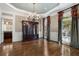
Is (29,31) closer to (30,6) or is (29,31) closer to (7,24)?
(7,24)

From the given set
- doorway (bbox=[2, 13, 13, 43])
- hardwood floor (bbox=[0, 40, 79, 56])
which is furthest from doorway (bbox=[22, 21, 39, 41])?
hardwood floor (bbox=[0, 40, 79, 56])

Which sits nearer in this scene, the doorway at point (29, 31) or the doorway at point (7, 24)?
the doorway at point (7, 24)

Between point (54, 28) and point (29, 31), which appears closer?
point (29, 31)

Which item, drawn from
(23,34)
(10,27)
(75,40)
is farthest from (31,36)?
(75,40)

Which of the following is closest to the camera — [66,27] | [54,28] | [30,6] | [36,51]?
[36,51]

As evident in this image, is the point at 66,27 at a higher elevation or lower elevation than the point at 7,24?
lower

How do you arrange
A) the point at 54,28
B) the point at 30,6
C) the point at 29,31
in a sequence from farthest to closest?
1. the point at 54,28
2. the point at 29,31
3. the point at 30,6

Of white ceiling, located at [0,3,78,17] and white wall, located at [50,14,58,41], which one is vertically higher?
white ceiling, located at [0,3,78,17]

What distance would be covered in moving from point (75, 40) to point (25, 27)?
12.1 feet

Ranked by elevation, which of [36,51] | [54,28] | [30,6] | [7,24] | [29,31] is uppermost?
[30,6]

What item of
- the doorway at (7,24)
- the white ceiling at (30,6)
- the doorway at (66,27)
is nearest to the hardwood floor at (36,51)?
the doorway at (66,27)

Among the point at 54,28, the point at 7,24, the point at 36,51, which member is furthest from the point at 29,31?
the point at 36,51

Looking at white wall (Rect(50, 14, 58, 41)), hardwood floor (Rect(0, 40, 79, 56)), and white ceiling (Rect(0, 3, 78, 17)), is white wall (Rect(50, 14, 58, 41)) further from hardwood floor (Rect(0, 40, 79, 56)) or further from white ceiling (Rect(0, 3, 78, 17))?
hardwood floor (Rect(0, 40, 79, 56))

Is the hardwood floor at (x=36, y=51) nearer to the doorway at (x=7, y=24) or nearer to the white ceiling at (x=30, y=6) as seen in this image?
the doorway at (x=7, y=24)
